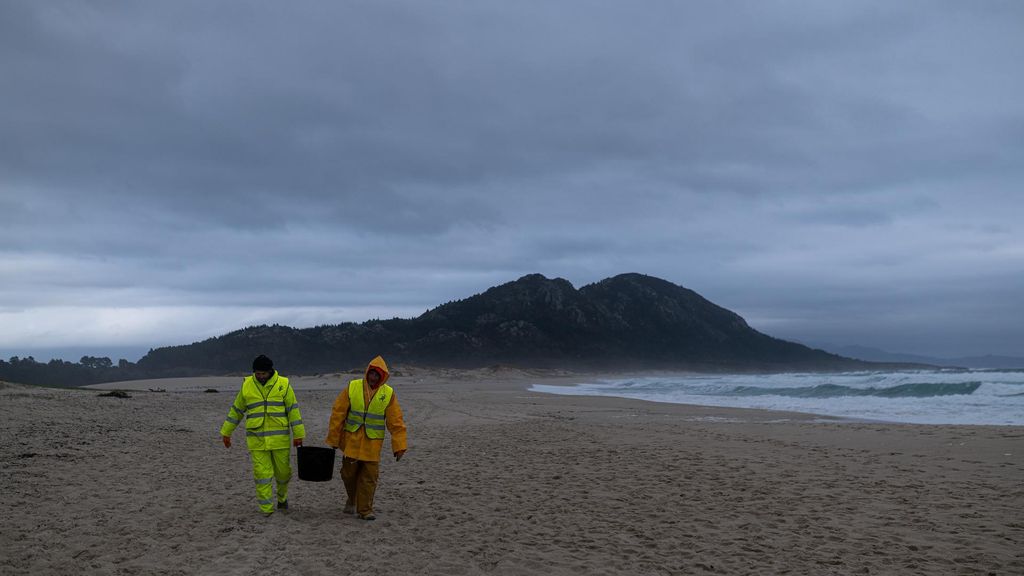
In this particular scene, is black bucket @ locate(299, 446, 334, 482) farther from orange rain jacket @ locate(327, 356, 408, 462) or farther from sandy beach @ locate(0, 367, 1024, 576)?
sandy beach @ locate(0, 367, 1024, 576)

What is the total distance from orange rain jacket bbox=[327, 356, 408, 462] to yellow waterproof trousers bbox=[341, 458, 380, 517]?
11 cm

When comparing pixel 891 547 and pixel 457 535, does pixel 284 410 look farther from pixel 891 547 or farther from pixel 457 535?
pixel 891 547

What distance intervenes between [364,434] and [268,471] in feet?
3.52

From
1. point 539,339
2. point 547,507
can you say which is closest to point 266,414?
point 547,507

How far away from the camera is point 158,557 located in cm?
592

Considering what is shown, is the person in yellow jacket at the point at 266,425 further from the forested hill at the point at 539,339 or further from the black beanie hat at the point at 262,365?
the forested hill at the point at 539,339

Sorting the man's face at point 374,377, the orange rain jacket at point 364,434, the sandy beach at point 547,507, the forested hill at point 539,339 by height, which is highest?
the forested hill at point 539,339

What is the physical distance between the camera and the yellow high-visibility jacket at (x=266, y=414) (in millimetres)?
7188

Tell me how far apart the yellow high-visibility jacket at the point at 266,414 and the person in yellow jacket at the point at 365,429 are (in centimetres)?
44

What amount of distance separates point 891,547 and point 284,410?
604 cm

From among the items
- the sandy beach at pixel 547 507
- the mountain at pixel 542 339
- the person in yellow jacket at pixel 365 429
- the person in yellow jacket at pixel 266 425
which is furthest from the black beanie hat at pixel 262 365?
the mountain at pixel 542 339

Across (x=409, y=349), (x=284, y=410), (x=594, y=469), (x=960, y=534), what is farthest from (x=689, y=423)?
(x=409, y=349)

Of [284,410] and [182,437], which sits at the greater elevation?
[284,410]

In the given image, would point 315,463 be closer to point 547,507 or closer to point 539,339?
point 547,507
